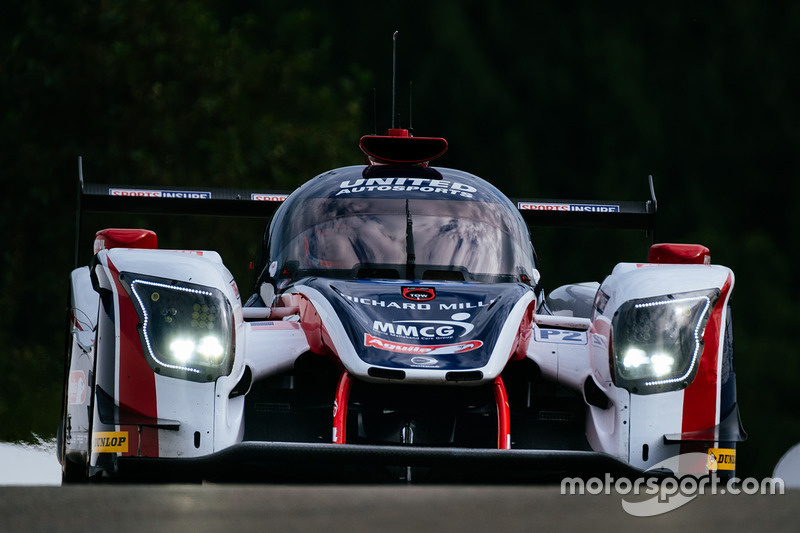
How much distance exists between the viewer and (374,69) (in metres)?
55.5

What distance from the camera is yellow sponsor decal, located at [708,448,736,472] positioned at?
5.56 meters

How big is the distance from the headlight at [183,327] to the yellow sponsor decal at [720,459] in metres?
1.72

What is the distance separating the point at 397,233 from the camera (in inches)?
265

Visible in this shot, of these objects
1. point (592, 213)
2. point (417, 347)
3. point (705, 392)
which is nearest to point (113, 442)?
point (417, 347)

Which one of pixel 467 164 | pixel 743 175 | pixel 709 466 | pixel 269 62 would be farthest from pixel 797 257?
pixel 709 466

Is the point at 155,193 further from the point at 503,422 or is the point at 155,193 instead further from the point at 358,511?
the point at 358,511

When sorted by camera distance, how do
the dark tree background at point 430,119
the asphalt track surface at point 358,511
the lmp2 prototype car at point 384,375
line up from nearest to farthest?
the asphalt track surface at point 358,511, the lmp2 prototype car at point 384,375, the dark tree background at point 430,119

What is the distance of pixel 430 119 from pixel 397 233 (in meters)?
48.0

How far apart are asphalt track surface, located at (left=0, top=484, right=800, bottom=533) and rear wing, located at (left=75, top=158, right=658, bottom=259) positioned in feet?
11.5

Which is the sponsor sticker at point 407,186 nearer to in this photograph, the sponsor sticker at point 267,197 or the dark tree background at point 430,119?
the sponsor sticker at point 267,197

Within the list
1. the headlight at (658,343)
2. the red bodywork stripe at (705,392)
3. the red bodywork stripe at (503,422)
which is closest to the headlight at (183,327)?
the red bodywork stripe at (503,422)

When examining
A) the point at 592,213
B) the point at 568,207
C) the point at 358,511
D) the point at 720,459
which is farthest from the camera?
the point at 568,207

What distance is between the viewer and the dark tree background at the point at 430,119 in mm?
25938

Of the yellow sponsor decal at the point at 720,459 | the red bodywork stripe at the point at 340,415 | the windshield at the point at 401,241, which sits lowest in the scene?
the yellow sponsor decal at the point at 720,459
